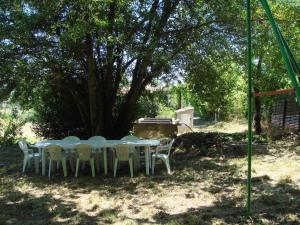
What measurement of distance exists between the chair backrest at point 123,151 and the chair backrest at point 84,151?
2.07 ft

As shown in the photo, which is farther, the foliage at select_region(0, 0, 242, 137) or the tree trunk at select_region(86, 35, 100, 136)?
the tree trunk at select_region(86, 35, 100, 136)

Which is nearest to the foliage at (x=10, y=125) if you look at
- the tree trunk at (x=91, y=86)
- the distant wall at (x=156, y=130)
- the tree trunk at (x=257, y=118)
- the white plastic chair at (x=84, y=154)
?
the tree trunk at (x=91, y=86)

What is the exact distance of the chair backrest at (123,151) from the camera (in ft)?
32.1

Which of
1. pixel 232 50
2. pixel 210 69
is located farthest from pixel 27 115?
pixel 232 50

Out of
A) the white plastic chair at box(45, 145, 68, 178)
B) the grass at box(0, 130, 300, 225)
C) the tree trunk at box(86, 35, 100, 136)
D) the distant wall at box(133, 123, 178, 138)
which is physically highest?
the tree trunk at box(86, 35, 100, 136)

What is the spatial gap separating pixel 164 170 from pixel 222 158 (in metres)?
2.11

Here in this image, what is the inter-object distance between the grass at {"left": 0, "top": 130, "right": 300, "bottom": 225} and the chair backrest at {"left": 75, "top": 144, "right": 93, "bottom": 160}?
442mm

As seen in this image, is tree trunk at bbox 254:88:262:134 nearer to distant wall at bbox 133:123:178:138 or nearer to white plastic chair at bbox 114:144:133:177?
distant wall at bbox 133:123:178:138

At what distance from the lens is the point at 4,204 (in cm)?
754

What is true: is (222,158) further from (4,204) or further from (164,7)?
(4,204)

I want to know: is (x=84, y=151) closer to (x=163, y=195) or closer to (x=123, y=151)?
(x=123, y=151)

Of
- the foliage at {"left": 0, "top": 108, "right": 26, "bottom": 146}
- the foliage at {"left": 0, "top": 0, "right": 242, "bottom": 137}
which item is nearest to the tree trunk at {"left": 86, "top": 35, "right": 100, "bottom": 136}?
the foliage at {"left": 0, "top": 0, "right": 242, "bottom": 137}

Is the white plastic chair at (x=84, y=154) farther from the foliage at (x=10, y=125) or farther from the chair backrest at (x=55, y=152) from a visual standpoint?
the foliage at (x=10, y=125)

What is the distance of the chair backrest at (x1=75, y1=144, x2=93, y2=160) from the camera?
995 cm
